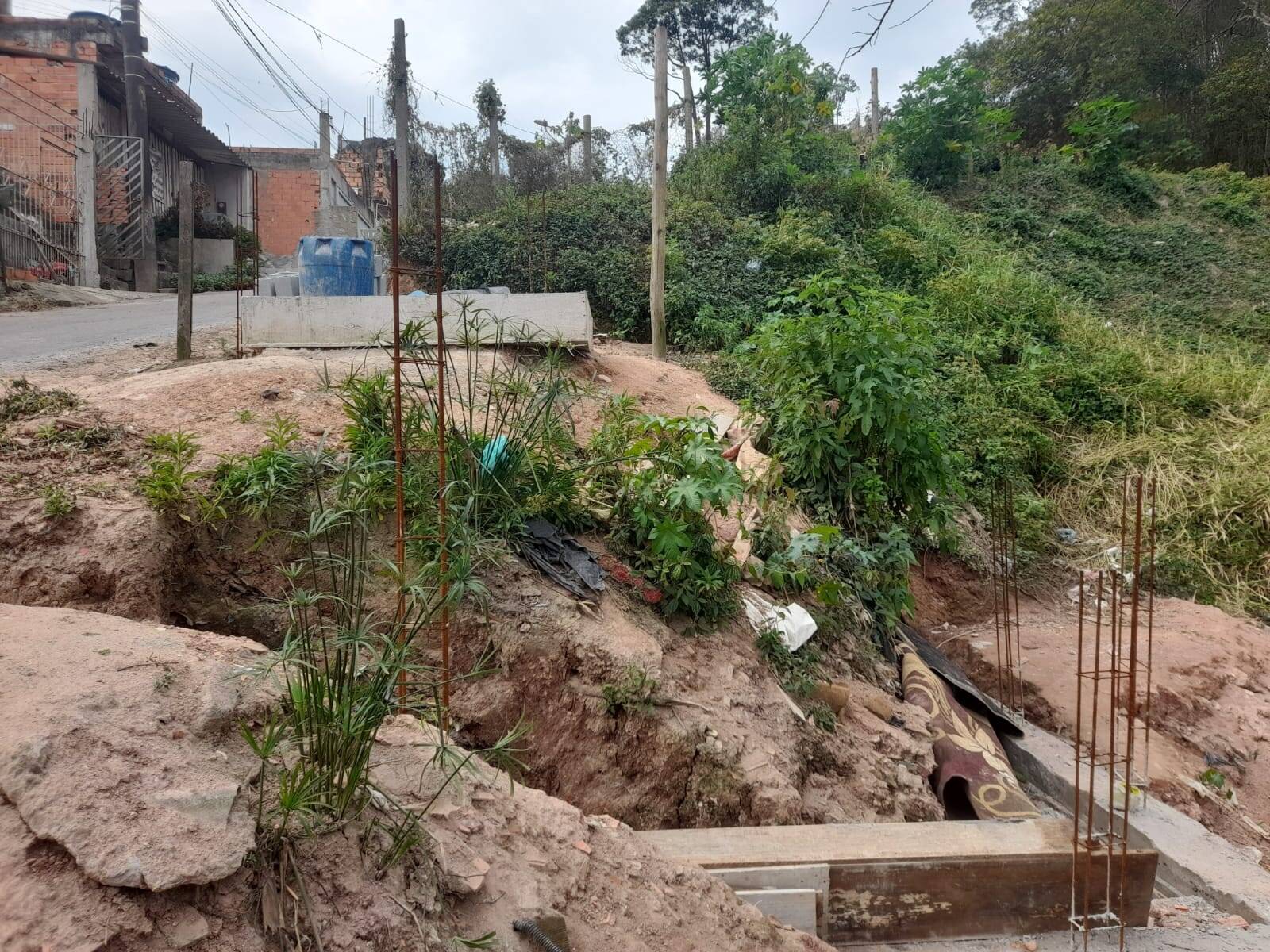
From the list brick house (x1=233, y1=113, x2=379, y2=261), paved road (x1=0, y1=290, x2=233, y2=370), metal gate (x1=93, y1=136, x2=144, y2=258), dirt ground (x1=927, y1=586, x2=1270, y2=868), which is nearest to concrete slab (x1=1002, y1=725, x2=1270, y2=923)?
dirt ground (x1=927, y1=586, x2=1270, y2=868)

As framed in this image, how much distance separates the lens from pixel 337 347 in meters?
6.50

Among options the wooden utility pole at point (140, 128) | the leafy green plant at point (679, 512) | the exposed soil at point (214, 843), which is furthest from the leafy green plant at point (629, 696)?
the wooden utility pole at point (140, 128)

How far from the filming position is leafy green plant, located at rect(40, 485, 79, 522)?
128 inches

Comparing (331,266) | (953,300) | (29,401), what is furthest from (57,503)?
(953,300)

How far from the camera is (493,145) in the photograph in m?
17.2

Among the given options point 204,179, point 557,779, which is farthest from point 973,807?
point 204,179

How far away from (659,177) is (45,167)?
49.7ft

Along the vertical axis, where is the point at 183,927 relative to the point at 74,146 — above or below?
below

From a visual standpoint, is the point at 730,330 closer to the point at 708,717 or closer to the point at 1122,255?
the point at 708,717

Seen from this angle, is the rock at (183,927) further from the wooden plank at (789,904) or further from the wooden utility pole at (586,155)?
the wooden utility pole at (586,155)

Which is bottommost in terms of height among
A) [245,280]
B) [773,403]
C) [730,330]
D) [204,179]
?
[773,403]

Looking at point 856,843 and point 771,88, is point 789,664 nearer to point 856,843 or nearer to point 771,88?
point 856,843

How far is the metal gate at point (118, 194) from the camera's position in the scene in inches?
A: 690

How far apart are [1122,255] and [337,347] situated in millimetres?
13339
